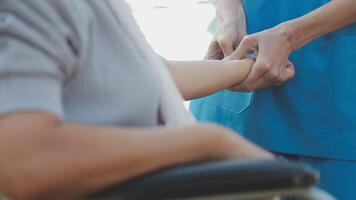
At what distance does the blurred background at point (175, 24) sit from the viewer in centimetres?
288

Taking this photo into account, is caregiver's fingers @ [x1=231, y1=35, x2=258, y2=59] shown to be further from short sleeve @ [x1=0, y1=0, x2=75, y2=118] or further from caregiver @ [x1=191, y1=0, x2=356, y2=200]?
short sleeve @ [x1=0, y1=0, x2=75, y2=118]

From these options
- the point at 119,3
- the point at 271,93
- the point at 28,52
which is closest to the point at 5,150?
the point at 28,52

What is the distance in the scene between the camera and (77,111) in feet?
3.07

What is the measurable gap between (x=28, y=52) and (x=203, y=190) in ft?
1.01

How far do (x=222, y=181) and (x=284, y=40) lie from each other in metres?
0.79

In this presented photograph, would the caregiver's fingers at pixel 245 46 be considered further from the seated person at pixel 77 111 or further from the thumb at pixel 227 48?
the seated person at pixel 77 111

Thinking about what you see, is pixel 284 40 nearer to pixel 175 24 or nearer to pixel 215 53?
pixel 215 53

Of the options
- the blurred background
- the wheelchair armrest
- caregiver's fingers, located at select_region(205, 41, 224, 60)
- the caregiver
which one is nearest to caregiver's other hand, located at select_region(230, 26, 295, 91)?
the caregiver

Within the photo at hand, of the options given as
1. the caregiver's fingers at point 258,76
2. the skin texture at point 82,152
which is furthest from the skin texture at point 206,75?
the skin texture at point 82,152

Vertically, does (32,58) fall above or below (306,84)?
above

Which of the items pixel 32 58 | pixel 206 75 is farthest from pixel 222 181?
pixel 206 75

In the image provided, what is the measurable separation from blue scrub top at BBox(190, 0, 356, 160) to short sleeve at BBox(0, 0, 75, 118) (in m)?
0.79

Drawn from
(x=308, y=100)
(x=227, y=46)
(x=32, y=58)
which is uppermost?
(x=32, y=58)

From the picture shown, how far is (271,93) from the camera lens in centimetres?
158
